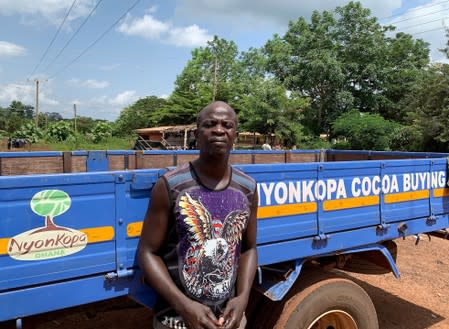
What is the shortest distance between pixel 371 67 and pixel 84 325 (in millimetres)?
28720

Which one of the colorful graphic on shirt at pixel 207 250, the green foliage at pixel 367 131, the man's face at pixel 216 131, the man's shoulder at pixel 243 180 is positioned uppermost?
the green foliage at pixel 367 131

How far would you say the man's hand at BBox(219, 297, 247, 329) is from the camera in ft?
5.53

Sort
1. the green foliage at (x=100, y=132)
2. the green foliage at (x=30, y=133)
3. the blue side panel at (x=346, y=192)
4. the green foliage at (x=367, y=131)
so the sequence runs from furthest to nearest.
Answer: the green foliage at (x=100, y=132)
the green foliage at (x=30, y=133)
the green foliage at (x=367, y=131)
the blue side panel at (x=346, y=192)

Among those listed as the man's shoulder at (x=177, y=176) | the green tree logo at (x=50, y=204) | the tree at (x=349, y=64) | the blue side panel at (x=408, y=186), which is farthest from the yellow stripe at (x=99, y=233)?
the tree at (x=349, y=64)

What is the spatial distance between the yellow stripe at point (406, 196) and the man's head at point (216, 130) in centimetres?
180

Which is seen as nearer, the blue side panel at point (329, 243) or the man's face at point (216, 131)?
the man's face at point (216, 131)

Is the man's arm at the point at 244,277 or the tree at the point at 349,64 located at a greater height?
the tree at the point at 349,64

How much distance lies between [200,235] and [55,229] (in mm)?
618

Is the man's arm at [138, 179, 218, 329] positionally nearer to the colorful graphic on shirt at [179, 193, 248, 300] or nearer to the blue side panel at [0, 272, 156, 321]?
the colorful graphic on shirt at [179, 193, 248, 300]

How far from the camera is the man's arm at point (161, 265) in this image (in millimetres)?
1623

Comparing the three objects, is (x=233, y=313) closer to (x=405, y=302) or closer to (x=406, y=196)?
(x=406, y=196)

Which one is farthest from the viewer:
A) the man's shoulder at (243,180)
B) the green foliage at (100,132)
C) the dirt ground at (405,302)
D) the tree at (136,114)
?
the tree at (136,114)

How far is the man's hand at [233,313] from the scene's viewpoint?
169 centimetres

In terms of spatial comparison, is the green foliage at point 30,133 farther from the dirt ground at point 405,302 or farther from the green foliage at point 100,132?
the dirt ground at point 405,302
